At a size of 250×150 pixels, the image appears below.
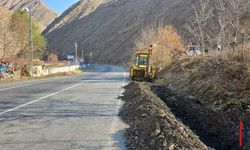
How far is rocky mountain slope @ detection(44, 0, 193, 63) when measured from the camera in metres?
125

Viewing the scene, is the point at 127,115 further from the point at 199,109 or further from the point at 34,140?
the point at 34,140

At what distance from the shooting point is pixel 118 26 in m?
160

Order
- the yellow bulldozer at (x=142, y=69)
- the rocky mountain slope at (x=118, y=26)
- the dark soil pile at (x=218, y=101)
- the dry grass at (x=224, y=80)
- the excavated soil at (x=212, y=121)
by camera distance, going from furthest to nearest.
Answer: the rocky mountain slope at (x=118, y=26) < the yellow bulldozer at (x=142, y=69) < the dry grass at (x=224, y=80) < the dark soil pile at (x=218, y=101) < the excavated soil at (x=212, y=121)

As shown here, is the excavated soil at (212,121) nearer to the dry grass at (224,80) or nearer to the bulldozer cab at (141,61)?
the dry grass at (224,80)

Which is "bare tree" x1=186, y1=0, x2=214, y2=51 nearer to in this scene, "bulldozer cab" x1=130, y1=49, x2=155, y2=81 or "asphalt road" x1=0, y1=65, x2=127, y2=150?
"bulldozer cab" x1=130, y1=49, x2=155, y2=81

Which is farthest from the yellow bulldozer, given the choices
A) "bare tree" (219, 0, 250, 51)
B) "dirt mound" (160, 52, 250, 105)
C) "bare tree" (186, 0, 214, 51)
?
"dirt mound" (160, 52, 250, 105)

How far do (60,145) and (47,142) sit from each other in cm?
46

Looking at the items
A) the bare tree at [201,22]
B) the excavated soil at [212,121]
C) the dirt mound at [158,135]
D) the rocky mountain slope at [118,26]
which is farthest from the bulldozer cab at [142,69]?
the rocky mountain slope at [118,26]

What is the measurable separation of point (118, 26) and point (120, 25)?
46.4 inches

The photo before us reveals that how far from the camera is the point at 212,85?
19.2m

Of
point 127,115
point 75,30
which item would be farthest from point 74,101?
point 75,30

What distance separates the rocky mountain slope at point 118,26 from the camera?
12541cm

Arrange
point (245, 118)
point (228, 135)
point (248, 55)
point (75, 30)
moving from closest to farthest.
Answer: point (228, 135) → point (245, 118) → point (248, 55) → point (75, 30)

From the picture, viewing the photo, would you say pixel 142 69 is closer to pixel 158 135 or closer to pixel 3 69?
pixel 3 69
